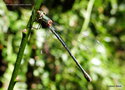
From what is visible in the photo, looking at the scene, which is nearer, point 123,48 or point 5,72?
point 5,72

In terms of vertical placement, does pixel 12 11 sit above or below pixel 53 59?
above

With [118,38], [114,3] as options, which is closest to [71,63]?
[114,3]

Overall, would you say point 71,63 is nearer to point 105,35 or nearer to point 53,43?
point 53,43

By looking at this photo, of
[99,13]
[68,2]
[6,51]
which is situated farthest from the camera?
[99,13]

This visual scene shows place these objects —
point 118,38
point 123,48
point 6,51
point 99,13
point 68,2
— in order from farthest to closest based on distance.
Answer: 1. point 123,48
2. point 118,38
3. point 99,13
4. point 68,2
5. point 6,51

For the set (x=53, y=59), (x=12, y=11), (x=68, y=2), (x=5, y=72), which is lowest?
(x=5, y=72)

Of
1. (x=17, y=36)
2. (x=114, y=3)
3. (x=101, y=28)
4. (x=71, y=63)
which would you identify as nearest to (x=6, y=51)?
(x=17, y=36)

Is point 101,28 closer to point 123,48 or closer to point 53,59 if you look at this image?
point 53,59
